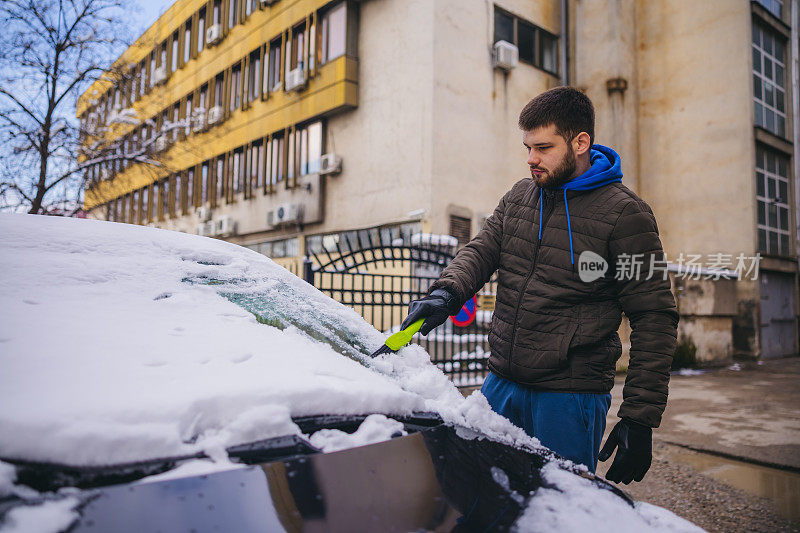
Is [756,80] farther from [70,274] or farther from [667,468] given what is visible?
[70,274]

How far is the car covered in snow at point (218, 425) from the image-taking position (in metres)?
0.91

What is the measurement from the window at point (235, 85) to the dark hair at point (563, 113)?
1492cm

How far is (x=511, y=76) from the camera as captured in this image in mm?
11398

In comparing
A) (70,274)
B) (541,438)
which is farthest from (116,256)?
(541,438)

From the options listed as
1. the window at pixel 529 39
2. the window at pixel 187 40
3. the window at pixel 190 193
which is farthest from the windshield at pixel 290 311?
the window at pixel 187 40

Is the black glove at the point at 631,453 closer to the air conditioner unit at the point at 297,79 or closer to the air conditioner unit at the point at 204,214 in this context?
the air conditioner unit at the point at 297,79

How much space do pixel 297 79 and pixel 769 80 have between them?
37.5 ft

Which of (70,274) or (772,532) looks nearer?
(70,274)

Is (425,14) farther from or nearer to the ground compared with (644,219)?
farther from the ground

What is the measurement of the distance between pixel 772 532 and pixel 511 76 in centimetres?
1028

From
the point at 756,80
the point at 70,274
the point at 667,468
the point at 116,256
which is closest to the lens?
the point at 70,274

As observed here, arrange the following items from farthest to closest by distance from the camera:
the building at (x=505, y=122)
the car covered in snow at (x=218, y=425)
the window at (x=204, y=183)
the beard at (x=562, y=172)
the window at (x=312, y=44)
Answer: the window at (x=204, y=183), the window at (x=312, y=44), the building at (x=505, y=122), the beard at (x=562, y=172), the car covered in snow at (x=218, y=425)

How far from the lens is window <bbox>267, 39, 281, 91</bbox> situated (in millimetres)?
13734

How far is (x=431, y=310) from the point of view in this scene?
178 centimetres
